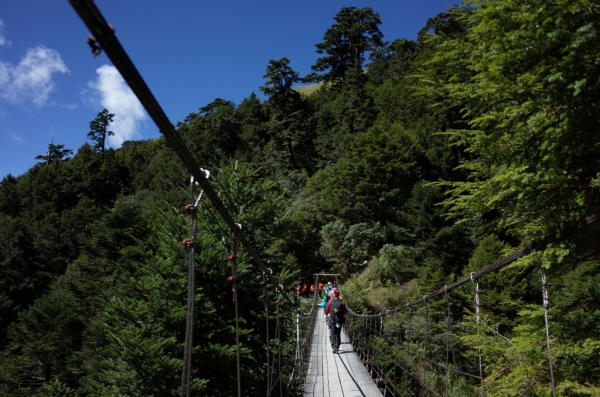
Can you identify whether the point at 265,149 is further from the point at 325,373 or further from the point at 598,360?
the point at 598,360

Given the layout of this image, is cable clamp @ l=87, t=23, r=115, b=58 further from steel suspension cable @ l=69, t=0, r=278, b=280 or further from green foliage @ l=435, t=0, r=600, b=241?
green foliage @ l=435, t=0, r=600, b=241

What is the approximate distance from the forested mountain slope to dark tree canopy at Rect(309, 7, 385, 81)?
0.76 ft

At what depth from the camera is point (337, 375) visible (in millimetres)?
6586

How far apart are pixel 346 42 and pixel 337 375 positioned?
3878cm

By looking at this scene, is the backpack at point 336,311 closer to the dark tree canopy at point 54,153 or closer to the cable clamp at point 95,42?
the cable clamp at point 95,42

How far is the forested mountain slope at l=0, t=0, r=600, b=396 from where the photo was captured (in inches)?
112

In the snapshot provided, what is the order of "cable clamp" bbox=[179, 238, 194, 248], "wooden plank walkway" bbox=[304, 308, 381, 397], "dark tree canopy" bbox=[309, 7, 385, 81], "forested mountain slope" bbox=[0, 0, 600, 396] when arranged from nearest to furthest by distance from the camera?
"cable clamp" bbox=[179, 238, 194, 248] < "forested mountain slope" bbox=[0, 0, 600, 396] < "wooden plank walkway" bbox=[304, 308, 381, 397] < "dark tree canopy" bbox=[309, 7, 385, 81]

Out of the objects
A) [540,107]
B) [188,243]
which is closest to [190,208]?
[188,243]

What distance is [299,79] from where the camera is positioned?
3525cm

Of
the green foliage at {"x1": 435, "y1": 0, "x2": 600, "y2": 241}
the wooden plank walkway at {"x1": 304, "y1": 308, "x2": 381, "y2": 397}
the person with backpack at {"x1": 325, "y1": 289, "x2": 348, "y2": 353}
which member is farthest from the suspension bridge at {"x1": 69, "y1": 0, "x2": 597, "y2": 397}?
the person with backpack at {"x1": 325, "y1": 289, "x2": 348, "y2": 353}

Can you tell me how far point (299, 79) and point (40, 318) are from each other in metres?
25.4

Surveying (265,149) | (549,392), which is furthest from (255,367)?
(265,149)

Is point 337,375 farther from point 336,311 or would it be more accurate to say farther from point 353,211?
point 353,211

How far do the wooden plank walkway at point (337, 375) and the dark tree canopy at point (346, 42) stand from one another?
3432cm
